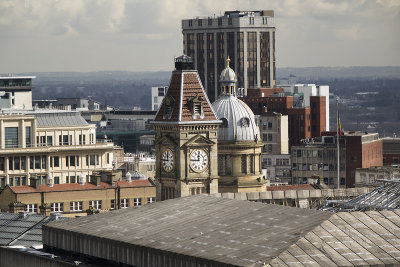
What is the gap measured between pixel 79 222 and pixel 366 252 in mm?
29299

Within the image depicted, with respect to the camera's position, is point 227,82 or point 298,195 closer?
point 298,195

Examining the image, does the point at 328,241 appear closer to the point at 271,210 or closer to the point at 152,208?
the point at 271,210

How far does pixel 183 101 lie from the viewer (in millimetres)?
179125

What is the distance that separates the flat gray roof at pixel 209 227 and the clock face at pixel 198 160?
39957 mm

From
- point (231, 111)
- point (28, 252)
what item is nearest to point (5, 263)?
point (28, 252)

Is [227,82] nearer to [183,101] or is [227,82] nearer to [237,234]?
[183,101]

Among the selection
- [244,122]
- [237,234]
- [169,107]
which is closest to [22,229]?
[237,234]

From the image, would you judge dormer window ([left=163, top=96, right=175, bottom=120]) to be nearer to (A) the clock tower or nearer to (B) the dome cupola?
(A) the clock tower

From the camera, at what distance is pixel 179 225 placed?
417ft

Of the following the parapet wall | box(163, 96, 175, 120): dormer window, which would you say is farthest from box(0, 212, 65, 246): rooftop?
box(163, 96, 175, 120): dormer window

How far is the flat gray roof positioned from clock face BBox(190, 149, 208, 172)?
3996 centimetres

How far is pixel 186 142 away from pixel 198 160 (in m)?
2.25

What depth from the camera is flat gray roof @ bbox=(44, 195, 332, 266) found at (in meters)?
114

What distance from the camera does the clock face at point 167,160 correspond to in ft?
586
